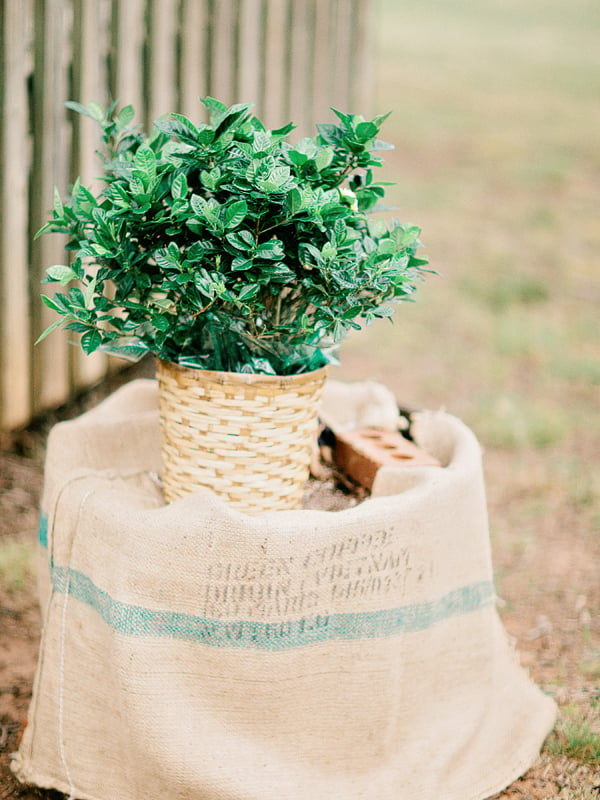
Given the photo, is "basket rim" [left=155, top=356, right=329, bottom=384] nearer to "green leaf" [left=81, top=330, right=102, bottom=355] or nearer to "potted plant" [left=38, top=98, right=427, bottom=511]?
"potted plant" [left=38, top=98, right=427, bottom=511]

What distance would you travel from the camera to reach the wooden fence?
8.23 feet

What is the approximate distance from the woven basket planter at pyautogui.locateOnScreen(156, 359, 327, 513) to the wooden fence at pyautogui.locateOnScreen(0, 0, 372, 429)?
4.14 ft

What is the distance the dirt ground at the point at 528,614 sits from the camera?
5.81ft

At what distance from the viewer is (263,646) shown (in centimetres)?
146

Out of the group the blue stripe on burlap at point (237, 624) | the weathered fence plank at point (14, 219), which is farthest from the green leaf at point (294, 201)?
the weathered fence plank at point (14, 219)

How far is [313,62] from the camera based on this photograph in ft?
13.6

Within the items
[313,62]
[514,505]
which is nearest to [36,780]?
[514,505]

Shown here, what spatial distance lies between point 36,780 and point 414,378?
2818mm

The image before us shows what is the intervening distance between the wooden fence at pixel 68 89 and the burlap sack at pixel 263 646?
110 centimetres

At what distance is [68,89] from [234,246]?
1.66m

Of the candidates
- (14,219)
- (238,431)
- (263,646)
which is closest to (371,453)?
(238,431)

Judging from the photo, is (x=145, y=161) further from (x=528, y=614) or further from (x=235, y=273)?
(x=528, y=614)

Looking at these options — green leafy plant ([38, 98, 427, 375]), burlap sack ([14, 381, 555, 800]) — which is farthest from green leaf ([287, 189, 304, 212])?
burlap sack ([14, 381, 555, 800])

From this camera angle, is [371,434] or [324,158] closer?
[324,158]
